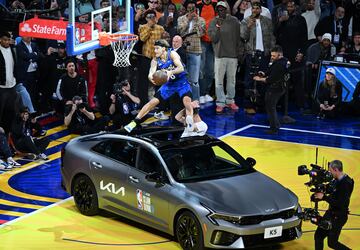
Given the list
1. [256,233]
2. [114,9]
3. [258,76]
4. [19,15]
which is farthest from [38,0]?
[256,233]

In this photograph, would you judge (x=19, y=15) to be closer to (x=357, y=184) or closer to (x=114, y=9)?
(x=114, y=9)

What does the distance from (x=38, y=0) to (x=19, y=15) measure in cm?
Result: 153

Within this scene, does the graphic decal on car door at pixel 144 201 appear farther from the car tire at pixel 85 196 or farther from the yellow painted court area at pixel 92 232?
the car tire at pixel 85 196

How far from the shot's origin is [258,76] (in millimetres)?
21484

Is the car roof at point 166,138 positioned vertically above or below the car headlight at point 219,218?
above

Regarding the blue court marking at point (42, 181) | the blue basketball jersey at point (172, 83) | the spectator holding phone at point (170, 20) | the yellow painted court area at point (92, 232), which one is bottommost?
the yellow painted court area at point (92, 232)

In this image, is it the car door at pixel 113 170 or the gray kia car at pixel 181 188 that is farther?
the car door at pixel 113 170

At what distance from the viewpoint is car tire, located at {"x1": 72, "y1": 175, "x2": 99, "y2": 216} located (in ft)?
49.4

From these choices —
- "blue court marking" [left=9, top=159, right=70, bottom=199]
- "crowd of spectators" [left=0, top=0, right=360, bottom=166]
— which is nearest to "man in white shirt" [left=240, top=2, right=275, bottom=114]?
"crowd of spectators" [left=0, top=0, right=360, bottom=166]

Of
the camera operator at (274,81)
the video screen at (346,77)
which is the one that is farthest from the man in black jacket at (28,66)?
the video screen at (346,77)

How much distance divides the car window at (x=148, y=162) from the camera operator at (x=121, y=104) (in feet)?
20.3

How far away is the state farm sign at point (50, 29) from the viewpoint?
17.5 metres

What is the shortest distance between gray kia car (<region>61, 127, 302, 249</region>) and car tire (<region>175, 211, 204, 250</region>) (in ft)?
0.05

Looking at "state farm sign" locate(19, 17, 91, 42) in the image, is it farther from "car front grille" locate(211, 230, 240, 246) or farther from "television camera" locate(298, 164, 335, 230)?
"television camera" locate(298, 164, 335, 230)
